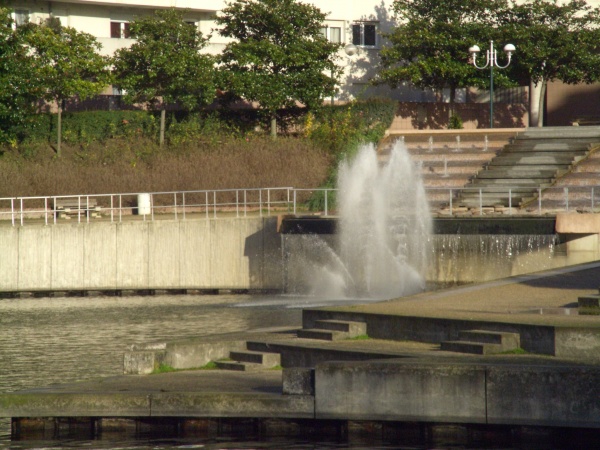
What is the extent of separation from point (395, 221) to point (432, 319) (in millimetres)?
18806

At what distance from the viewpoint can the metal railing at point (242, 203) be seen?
4108 cm

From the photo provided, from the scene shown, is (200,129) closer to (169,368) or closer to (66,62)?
(66,62)

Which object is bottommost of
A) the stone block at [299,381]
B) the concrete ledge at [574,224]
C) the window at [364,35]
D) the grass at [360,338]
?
the stone block at [299,381]

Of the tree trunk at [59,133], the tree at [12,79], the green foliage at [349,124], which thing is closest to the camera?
the tree at [12,79]

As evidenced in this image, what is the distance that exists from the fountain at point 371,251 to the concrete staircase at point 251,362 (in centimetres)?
1616

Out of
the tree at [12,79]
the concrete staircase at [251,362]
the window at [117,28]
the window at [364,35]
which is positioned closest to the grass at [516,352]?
the concrete staircase at [251,362]

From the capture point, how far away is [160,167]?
159ft

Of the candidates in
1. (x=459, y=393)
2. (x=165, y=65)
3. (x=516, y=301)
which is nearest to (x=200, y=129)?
(x=165, y=65)

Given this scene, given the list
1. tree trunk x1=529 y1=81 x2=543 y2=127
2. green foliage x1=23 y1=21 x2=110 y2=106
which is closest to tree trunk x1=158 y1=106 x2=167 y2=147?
green foliage x1=23 y1=21 x2=110 y2=106

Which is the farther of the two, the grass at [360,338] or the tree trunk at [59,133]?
the tree trunk at [59,133]

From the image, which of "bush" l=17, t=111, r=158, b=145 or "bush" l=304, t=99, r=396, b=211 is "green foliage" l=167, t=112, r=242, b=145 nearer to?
"bush" l=17, t=111, r=158, b=145

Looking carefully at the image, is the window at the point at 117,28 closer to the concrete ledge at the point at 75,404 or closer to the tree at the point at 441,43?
the tree at the point at 441,43

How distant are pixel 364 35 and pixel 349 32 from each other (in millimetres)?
810

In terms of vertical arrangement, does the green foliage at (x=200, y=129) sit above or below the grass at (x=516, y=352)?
above
